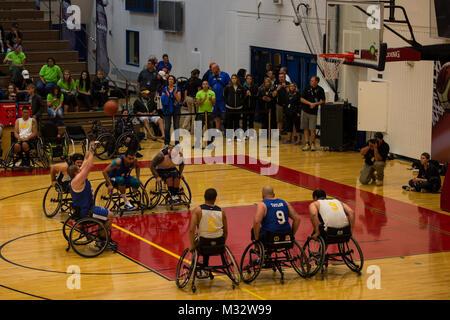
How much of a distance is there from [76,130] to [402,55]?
774cm

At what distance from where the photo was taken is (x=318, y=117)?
2127 centimetres

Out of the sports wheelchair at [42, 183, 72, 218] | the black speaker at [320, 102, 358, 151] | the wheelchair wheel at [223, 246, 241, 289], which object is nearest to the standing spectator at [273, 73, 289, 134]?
the black speaker at [320, 102, 358, 151]

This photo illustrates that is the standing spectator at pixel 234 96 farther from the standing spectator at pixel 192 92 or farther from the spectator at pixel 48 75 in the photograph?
the spectator at pixel 48 75

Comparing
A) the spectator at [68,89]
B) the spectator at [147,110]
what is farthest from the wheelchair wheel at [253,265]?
Result: the spectator at [68,89]

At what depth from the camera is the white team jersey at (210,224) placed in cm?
959

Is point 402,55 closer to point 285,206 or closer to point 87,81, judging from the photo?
point 285,206

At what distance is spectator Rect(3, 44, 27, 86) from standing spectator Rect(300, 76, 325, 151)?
8.05 meters

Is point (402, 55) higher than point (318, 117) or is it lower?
higher

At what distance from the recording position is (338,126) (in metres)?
19.4

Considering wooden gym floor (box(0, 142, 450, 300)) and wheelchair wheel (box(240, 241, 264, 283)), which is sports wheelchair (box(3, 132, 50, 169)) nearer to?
wooden gym floor (box(0, 142, 450, 300))

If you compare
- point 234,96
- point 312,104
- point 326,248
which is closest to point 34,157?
point 234,96

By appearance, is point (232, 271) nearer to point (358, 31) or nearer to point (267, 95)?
point (358, 31)

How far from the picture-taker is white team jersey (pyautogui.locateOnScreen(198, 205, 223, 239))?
9586 mm
